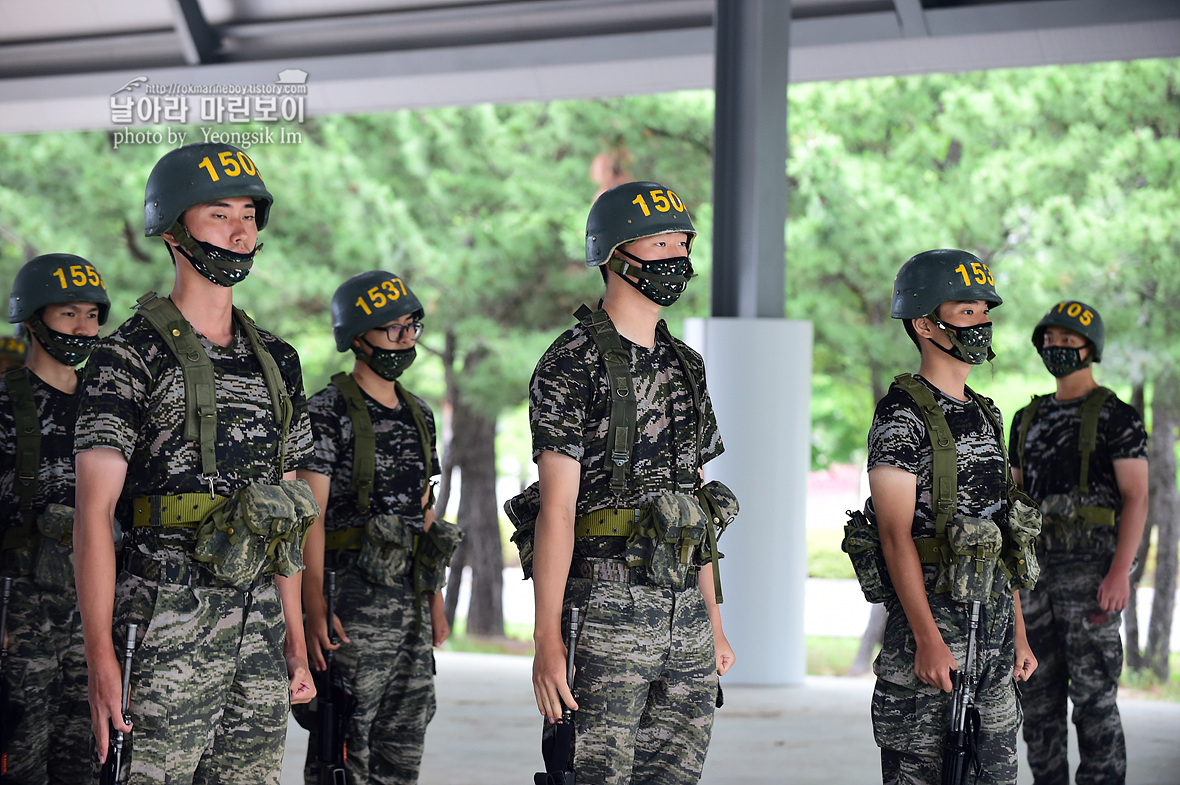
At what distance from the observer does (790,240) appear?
1194 cm

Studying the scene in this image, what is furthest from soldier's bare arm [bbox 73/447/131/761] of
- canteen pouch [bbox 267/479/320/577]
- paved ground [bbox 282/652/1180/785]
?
paved ground [bbox 282/652/1180/785]

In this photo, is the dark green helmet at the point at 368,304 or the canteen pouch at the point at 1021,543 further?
the dark green helmet at the point at 368,304

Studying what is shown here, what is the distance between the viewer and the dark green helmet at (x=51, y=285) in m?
4.56

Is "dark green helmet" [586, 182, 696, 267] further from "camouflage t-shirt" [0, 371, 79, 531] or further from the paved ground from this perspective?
the paved ground

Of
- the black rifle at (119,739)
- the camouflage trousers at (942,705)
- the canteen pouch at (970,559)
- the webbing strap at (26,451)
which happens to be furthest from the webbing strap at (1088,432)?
the webbing strap at (26,451)

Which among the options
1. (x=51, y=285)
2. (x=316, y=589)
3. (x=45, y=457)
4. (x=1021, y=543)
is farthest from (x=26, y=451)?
(x=1021, y=543)

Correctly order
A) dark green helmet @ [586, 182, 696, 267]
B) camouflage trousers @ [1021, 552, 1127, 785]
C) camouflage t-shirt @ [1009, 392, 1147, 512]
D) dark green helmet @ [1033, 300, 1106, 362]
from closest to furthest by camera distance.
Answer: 1. dark green helmet @ [586, 182, 696, 267]
2. camouflage trousers @ [1021, 552, 1127, 785]
3. camouflage t-shirt @ [1009, 392, 1147, 512]
4. dark green helmet @ [1033, 300, 1106, 362]

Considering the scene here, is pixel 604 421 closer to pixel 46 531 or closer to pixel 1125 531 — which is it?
pixel 46 531

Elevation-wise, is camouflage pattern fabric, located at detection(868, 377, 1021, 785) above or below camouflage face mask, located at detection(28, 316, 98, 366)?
below

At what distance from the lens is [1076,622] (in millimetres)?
5062

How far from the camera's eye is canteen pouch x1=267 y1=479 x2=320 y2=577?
3.02 m

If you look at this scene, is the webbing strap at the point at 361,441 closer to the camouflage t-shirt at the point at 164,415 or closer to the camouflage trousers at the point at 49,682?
the camouflage trousers at the point at 49,682

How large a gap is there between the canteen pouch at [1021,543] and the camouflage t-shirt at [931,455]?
57mm

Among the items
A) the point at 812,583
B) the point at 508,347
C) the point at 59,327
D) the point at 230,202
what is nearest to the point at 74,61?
the point at 508,347
